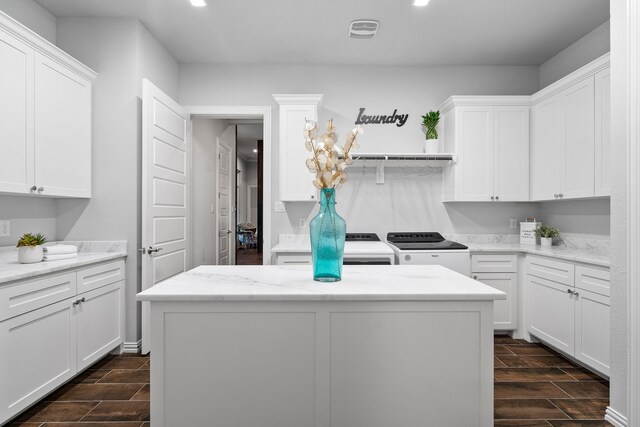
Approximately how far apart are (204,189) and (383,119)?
2397mm

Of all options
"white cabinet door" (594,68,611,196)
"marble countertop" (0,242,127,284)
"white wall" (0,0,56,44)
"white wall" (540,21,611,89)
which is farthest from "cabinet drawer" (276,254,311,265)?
"white wall" (540,21,611,89)

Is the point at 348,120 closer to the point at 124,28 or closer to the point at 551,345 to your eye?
the point at 124,28

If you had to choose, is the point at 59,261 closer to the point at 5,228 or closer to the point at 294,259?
the point at 5,228

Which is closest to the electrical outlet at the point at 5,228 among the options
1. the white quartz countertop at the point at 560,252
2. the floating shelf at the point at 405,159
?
the floating shelf at the point at 405,159

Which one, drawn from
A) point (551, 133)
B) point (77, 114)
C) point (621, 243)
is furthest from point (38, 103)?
point (551, 133)

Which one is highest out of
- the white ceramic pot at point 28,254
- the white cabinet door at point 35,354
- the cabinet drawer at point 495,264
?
the white ceramic pot at point 28,254

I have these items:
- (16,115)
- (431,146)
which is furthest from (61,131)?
(431,146)

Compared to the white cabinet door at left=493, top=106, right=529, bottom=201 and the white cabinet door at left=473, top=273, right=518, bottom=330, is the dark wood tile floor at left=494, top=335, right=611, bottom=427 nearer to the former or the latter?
the white cabinet door at left=473, top=273, right=518, bottom=330

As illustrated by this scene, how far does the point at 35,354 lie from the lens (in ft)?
6.93

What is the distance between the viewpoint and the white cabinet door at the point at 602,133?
2.73 m

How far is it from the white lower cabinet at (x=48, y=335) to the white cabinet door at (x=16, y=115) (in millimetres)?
689

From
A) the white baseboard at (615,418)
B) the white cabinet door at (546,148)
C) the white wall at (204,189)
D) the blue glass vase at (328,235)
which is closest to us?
the blue glass vase at (328,235)

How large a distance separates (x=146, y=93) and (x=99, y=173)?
80 cm

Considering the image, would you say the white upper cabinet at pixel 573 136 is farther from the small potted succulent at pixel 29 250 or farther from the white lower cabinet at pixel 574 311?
the small potted succulent at pixel 29 250
